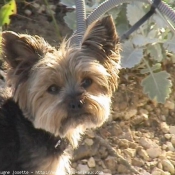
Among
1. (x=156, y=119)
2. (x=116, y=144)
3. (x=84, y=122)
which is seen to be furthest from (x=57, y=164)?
(x=156, y=119)

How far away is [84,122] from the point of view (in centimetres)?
350

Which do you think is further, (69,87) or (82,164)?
(82,164)

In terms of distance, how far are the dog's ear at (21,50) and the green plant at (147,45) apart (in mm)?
1298

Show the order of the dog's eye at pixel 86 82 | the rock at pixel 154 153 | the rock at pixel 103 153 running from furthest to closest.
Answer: the rock at pixel 154 153, the rock at pixel 103 153, the dog's eye at pixel 86 82

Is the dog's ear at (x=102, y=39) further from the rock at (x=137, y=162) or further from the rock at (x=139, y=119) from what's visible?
the rock at (x=139, y=119)

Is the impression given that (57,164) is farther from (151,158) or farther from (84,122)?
(151,158)

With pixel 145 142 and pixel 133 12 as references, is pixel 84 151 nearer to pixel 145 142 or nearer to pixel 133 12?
pixel 145 142

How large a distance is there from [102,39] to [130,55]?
1.21 meters

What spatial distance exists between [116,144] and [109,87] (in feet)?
3.09

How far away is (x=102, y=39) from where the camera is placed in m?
3.46

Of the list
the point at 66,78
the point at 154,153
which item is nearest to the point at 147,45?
the point at 154,153

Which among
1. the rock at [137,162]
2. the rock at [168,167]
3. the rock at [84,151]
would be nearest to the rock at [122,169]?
the rock at [137,162]

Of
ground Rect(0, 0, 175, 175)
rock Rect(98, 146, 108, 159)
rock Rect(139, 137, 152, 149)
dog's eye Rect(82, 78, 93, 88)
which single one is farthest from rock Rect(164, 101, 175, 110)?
dog's eye Rect(82, 78, 93, 88)

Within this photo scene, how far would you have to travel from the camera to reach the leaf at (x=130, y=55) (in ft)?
15.0
